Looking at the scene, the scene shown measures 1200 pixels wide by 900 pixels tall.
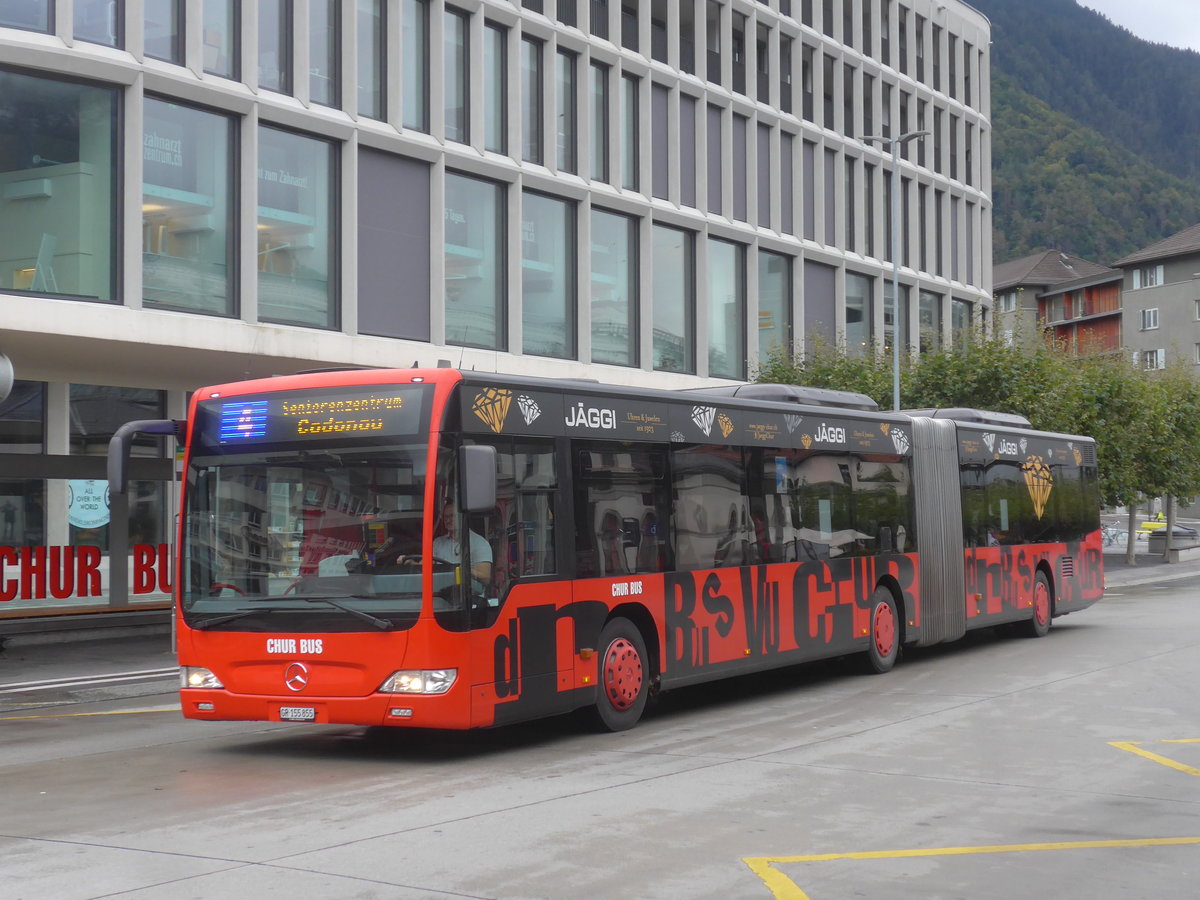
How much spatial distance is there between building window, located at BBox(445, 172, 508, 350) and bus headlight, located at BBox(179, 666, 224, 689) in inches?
668

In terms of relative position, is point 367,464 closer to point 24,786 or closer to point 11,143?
point 24,786

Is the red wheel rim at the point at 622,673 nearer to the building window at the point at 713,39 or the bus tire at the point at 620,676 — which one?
the bus tire at the point at 620,676

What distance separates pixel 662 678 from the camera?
1287 centimetres

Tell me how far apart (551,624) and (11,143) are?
44.4 feet

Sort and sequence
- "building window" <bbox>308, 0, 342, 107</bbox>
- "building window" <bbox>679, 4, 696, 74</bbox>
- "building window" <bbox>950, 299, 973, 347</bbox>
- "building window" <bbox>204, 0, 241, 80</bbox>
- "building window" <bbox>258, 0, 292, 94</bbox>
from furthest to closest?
1. "building window" <bbox>950, 299, 973, 347</bbox>
2. "building window" <bbox>679, 4, 696, 74</bbox>
3. "building window" <bbox>308, 0, 342, 107</bbox>
4. "building window" <bbox>258, 0, 292, 94</bbox>
5. "building window" <bbox>204, 0, 241, 80</bbox>

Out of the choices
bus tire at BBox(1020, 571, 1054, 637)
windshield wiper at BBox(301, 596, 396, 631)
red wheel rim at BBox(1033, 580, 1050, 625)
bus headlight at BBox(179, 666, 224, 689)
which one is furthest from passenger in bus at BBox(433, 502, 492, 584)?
red wheel rim at BBox(1033, 580, 1050, 625)

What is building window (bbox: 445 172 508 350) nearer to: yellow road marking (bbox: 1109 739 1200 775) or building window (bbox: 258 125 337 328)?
building window (bbox: 258 125 337 328)

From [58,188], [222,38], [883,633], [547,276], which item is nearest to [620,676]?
[883,633]

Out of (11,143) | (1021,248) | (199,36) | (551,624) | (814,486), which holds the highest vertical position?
(1021,248)

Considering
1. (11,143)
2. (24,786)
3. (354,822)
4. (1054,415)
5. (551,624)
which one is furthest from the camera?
(1054,415)

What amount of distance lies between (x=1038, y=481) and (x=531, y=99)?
13.8 metres

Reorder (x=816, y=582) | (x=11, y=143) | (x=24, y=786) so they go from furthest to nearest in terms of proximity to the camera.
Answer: (x=11, y=143), (x=816, y=582), (x=24, y=786)

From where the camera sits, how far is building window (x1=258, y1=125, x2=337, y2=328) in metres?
24.2

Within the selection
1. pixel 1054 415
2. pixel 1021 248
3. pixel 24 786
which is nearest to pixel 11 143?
pixel 24 786
